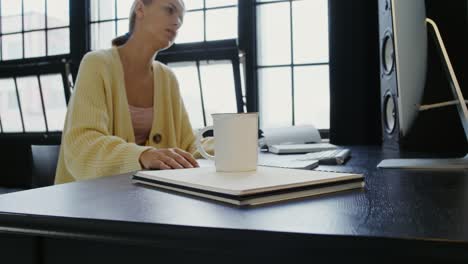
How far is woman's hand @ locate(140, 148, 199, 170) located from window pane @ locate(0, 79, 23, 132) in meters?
3.27

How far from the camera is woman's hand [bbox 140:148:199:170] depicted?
0.84 meters

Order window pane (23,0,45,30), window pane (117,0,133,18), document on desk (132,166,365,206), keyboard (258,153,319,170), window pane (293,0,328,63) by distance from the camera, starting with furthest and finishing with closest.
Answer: window pane (23,0,45,30) → window pane (117,0,133,18) → window pane (293,0,328,63) → keyboard (258,153,319,170) → document on desk (132,166,365,206)

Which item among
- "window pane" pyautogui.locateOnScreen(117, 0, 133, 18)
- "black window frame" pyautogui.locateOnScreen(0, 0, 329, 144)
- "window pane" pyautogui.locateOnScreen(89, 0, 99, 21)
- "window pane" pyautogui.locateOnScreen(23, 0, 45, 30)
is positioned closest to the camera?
"black window frame" pyautogui.locateOnScreen(0, 0, 329, 144)

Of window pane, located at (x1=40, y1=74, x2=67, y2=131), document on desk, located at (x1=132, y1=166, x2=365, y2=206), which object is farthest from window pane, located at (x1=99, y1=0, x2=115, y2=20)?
document on desk, located at (x1=132, y1=166, x2=365, y2=206)

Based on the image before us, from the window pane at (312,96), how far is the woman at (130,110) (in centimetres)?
119

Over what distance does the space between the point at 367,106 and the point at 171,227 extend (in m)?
2.14

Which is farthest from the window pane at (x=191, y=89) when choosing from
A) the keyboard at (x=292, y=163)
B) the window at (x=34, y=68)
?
the keyboard at (x=292, y=163)

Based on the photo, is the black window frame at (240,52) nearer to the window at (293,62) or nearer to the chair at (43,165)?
the window at (293,62)

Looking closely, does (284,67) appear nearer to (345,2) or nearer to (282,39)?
(282,39)

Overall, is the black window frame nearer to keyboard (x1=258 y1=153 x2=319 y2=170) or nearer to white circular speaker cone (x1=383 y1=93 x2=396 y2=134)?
white circular speaker cone (x1=383 y1=93 x2=396 y2=134)

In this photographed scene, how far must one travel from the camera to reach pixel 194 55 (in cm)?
291

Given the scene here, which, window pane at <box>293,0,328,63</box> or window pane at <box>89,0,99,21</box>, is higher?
window pane at <box>89,0,99,21</box>

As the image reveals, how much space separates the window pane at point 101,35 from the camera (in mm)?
3311

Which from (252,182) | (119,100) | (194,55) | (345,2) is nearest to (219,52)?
(194,55)
